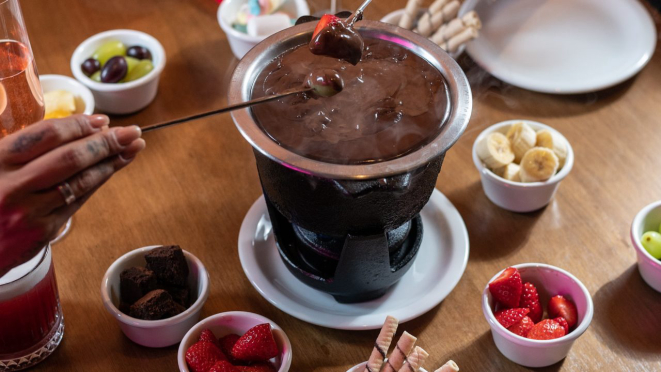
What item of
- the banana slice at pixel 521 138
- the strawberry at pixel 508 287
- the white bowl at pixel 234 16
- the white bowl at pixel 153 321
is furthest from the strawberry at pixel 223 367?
the white bowl at pixel 234 16

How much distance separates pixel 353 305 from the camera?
179 centimetres

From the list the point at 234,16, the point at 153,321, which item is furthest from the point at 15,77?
Answer: the point at 234,16

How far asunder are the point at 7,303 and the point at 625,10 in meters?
2.29

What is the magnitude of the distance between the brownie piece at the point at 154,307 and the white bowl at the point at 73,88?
31.9 inches

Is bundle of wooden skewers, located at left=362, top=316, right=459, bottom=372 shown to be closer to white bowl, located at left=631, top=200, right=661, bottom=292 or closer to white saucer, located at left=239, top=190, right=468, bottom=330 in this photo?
white saucer, located at left=239, top=190, right=468, bottom=330

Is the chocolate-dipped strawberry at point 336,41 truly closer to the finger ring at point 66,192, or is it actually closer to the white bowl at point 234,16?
the finger ring at point 66,192

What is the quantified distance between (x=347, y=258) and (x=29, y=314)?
0.73 meters

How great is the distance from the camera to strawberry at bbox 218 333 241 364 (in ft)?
5.30

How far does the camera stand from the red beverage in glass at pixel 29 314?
4.88ft

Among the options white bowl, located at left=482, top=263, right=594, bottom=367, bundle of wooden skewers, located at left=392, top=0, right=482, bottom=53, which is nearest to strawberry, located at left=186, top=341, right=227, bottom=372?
white bowl, located at left=482, top=263, right=594, bottom=367

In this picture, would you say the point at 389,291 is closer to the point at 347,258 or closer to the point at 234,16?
the point at 347,258

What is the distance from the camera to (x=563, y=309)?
5.49 feet

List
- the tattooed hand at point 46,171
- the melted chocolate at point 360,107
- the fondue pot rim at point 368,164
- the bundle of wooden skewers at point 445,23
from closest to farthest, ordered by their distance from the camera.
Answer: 1. the tattooed hand at point 46,171
2. the fondue pot rim at point 368,164
3. the melted chocolate at point 360,107
4. the bundle of wooden skewers at point 445,23

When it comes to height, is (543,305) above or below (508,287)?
below
